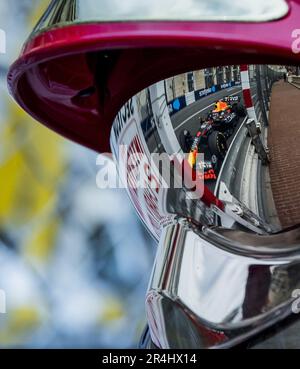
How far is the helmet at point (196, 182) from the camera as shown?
1.90ft

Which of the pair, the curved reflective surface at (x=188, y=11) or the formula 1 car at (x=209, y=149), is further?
the formula 1 car at (x=209, y=149)

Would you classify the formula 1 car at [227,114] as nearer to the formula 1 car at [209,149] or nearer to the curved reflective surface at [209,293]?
the formula 1 car at [209,149]

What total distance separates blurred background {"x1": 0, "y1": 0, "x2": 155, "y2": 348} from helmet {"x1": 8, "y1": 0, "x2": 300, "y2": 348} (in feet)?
0.31

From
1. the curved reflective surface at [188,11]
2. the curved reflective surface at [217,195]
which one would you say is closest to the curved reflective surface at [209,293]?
the curved reflective surface at [217,195]

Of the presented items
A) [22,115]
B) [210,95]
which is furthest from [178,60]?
[22,115]

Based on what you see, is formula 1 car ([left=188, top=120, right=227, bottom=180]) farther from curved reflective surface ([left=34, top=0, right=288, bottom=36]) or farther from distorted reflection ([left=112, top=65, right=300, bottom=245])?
curved reflective surface ([left=34, top=0, right=288, bottom=36])

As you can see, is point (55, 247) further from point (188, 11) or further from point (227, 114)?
point (188, 11)

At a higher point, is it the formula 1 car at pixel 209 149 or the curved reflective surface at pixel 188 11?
the curved reflective surface at pixel 188 11

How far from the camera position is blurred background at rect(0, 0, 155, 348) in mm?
Result: 760

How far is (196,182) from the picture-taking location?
0.64 meters

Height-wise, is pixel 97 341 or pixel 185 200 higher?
pixel 185 200
